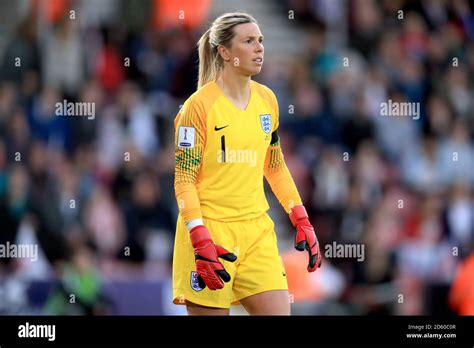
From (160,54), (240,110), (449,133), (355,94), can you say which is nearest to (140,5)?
(160,54)

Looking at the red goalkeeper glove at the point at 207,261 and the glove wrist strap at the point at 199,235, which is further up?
the glove wrist strap at the point at 199,235

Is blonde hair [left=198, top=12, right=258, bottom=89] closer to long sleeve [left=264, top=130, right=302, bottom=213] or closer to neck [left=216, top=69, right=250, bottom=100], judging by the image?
neck [left=216, top=69, right=250, bottom=100]

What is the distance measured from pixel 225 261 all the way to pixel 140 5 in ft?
24.5

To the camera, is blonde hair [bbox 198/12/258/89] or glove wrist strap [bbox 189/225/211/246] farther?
blonde hair [bbox 198/12/258/89]

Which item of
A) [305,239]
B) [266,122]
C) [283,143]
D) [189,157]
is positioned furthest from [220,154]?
[283,143]

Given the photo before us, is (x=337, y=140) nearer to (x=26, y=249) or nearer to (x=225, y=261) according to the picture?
(x=26, y=249)

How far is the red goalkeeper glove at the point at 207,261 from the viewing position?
7.67 meters

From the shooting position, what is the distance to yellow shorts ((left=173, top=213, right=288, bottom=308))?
7836 mm

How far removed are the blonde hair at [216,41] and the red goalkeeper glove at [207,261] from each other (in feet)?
2.95

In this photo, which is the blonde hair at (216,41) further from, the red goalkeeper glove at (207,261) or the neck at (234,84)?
the red goalkeeper glove at (207,261)

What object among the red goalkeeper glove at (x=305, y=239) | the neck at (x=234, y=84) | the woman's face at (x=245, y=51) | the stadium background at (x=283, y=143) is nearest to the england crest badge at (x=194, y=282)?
the red goalkeeper glove at (x=305, y=239)

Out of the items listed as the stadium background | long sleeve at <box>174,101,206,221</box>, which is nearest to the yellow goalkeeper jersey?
long sleeve at <box>174,101,206,221</box>

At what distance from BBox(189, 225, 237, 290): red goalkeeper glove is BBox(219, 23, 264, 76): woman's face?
92cm

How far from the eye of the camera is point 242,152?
7859 millimetres
